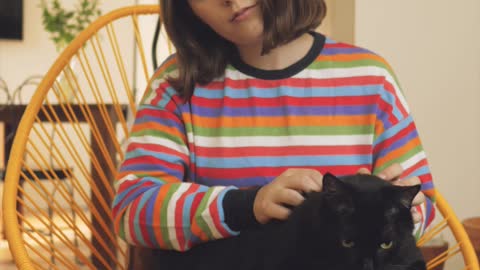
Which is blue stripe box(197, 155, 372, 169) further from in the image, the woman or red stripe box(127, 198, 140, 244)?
red stripe box(127, 198, 140, 244)

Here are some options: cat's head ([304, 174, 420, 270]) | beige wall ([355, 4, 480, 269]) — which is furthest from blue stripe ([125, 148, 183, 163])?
beige wall ([355, 4, 480, 269])

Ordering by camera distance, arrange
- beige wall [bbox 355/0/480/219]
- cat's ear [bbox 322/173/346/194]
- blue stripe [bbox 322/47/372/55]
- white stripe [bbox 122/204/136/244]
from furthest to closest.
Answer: beige wall [bbox 355/0/480/219], blue stripe [bbox 322/47/372/55], white stripe [bbox 122/204/136/244], cat's ear [bbox 322/173/346/194]

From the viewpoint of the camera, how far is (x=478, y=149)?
1.68m

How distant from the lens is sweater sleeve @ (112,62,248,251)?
0.86m

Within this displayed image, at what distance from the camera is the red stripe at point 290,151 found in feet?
3.19

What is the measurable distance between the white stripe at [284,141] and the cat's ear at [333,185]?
28 centimetres

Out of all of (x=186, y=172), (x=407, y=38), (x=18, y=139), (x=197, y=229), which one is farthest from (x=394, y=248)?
(x=407, y=38)

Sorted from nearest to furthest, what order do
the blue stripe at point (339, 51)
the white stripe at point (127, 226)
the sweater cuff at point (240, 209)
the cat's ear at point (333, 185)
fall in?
the cat's ear at point (333, 185)
the sweater cuff at point (240, 209)
the white stripe at point (127, 226)
the blue stripe at point (339, 51)

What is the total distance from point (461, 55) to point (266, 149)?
85cm

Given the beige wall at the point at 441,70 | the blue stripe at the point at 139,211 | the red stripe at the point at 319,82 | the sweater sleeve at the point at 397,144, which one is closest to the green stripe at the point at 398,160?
the sweater sleeve at the point at 397,144

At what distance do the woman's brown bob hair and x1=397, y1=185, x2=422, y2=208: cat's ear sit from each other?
34 cm

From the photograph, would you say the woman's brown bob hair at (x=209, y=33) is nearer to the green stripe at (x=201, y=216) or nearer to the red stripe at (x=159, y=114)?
the red stripe at (x=159, y=114)

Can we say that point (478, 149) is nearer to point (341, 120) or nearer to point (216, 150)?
point (341, 120)

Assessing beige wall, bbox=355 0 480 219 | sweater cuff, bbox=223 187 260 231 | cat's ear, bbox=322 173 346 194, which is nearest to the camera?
cat's ear, bbox=322 173 346 194
